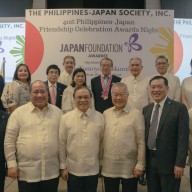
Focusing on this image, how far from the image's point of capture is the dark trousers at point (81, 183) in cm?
260

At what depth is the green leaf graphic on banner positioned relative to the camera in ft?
20.8

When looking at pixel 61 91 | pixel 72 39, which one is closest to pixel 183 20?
pixel 72 39

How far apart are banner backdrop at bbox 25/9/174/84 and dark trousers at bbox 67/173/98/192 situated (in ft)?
9.64

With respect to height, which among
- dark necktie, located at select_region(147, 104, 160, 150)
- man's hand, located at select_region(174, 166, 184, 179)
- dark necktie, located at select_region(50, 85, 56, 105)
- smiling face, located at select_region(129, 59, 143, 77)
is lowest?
man's hand, located at select_region(174, 166, 184, 179)

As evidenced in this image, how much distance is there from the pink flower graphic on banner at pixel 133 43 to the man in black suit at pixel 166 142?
271cm

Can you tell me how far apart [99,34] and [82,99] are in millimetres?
2876

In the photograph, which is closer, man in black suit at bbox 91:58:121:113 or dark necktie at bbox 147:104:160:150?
dark necktie at bbox 147:104:160:150

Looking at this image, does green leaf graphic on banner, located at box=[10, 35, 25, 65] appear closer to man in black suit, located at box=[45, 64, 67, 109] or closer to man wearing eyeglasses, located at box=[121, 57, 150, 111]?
man in black suit, located at box=[45, 64, 67, 109]

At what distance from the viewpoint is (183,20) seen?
20.8 ft

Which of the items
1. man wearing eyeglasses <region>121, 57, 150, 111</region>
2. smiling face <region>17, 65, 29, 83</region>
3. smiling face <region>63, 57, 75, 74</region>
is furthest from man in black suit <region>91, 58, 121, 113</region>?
smiling face <region>17, 65, 29, 83</region>

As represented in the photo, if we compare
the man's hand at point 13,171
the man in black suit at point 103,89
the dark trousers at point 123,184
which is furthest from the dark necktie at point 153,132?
the man in black suit at point 103,89

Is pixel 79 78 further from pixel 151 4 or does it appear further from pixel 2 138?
pixel 151 4

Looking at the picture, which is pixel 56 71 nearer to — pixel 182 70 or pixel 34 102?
pixel 34 102

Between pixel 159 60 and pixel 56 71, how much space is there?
1378mm
